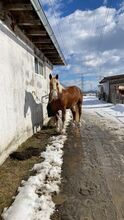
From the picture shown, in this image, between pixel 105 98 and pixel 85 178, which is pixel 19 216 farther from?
pixel 105 98

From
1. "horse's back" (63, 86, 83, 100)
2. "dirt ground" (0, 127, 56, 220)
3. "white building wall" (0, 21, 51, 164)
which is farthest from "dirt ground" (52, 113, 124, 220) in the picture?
"horse's back" (63, 86, 83, 100)

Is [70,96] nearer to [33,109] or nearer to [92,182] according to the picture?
[33,109]

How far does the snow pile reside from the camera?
11.6ft

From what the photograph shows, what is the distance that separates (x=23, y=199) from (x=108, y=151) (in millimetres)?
3422

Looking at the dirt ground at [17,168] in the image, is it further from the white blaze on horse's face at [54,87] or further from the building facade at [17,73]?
the white blaze on horse's face at [54,87]

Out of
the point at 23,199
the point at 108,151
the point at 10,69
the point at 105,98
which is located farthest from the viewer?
the point at 105,98

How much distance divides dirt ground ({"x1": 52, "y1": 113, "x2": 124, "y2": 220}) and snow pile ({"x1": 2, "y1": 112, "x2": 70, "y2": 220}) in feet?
0.38

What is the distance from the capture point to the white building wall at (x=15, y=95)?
5812 millimetres

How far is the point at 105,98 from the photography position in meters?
37.8

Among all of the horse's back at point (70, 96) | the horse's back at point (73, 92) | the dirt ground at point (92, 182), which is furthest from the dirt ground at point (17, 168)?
the horse's back at point (73, 92)

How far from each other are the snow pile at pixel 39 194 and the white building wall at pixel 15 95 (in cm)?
95

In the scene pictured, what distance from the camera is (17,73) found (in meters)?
7.30

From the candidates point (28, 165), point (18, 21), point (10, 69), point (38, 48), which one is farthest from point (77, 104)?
point (28, 165)

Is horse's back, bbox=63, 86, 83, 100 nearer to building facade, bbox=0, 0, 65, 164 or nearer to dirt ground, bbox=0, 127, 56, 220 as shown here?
building facade, bbox=0, 0, 65, 164
